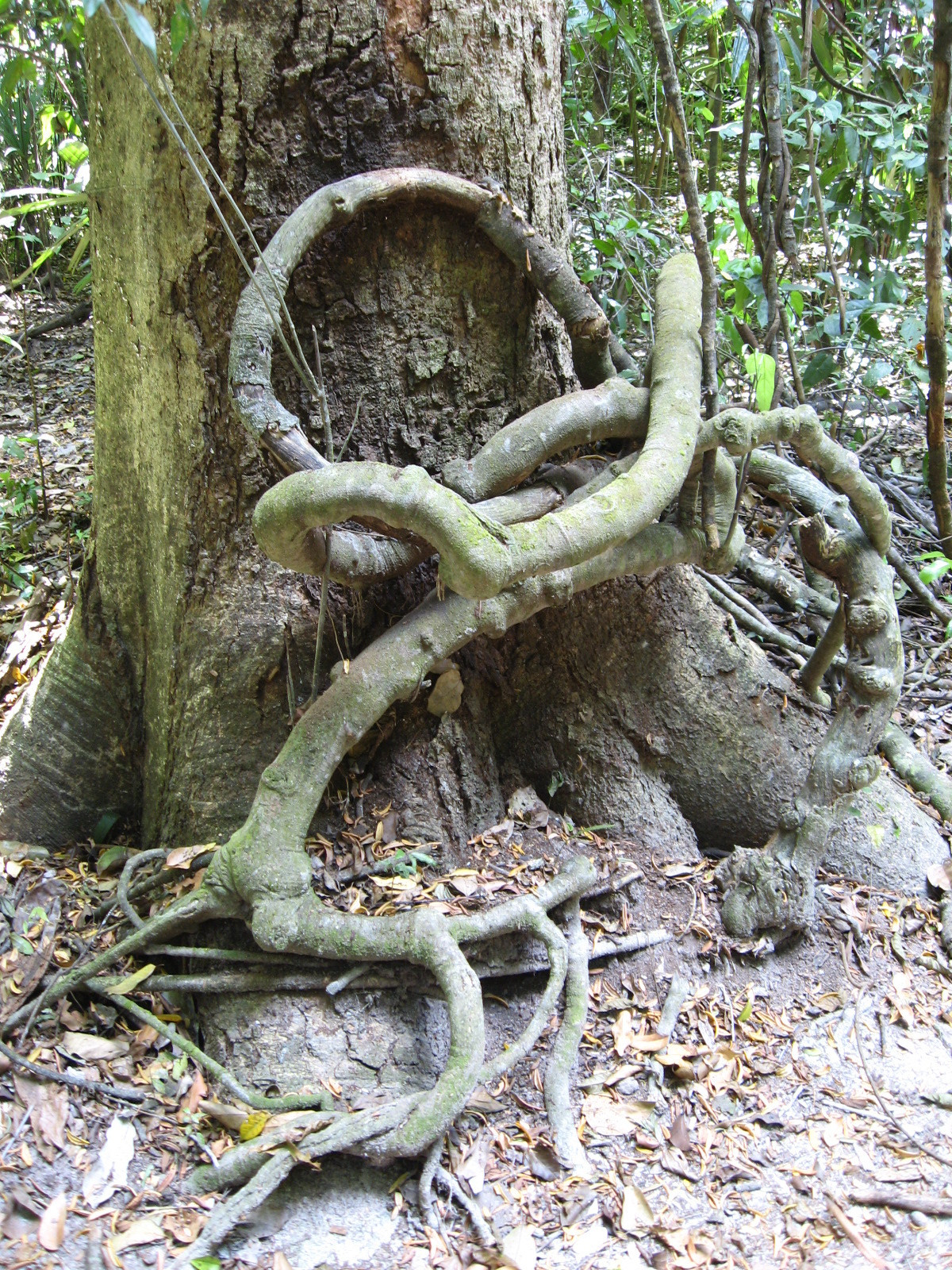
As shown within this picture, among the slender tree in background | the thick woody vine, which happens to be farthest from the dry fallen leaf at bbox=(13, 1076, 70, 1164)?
the slender tree in background

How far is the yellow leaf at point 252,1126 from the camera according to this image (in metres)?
1.93

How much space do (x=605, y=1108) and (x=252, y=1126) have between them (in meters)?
0.79

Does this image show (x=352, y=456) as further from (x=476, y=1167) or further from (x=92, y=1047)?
(x=476, y=1167)

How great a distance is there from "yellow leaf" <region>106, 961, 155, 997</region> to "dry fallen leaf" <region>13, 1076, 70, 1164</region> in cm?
22

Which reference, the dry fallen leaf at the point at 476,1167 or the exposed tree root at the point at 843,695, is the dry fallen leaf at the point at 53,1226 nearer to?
the dry fallen leaf at the point at 476,1167

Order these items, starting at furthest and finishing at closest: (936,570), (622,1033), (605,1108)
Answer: (936,570) < (622,1033) < (605,1108)

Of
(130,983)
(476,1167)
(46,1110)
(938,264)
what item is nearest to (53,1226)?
(46,1110)

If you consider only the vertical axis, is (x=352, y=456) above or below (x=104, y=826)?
above

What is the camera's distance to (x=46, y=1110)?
194cm

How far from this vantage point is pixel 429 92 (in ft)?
7.32

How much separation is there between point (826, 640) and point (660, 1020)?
129cm

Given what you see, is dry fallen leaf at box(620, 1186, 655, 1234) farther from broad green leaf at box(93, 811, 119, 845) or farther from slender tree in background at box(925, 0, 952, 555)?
slender tree in background at box(925, 0, 952, 555)

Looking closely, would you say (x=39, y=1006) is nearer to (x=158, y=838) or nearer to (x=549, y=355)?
(x=158, y=838)

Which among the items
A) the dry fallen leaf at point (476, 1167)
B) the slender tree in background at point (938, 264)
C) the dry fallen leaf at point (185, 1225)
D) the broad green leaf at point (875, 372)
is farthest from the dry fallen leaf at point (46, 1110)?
the broad green leaf at point (875, 372)
